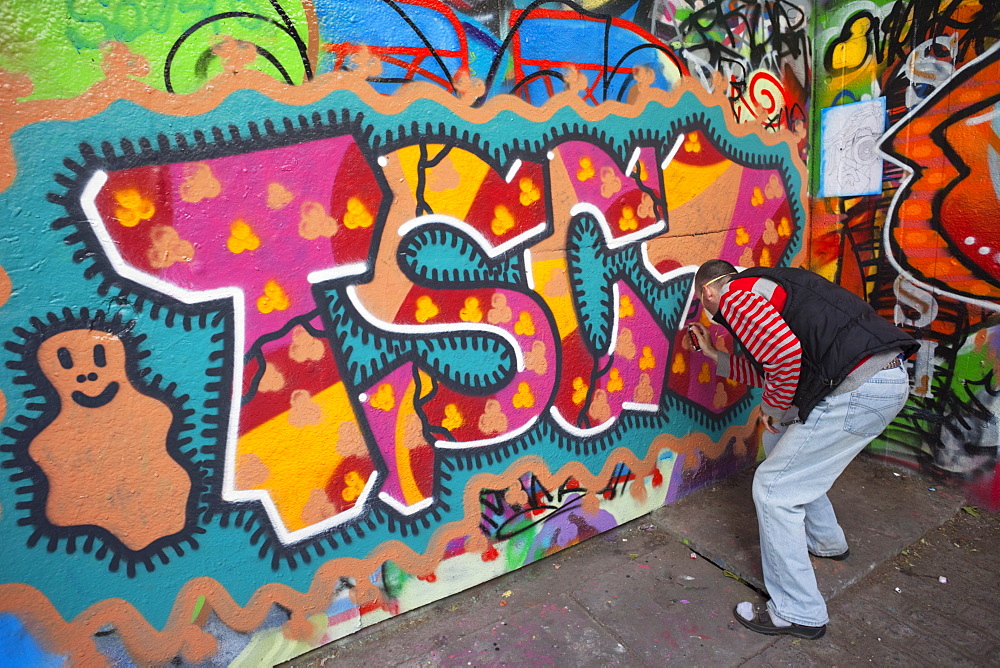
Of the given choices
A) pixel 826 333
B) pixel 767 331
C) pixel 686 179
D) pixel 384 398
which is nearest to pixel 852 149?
pixel 686 179

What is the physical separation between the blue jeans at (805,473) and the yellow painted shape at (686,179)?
1432 millimetres

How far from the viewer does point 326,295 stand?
228 centimetres

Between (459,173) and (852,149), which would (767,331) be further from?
(852,149)

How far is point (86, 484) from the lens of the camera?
76.6 inches

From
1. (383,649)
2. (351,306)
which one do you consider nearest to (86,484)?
(351,306)

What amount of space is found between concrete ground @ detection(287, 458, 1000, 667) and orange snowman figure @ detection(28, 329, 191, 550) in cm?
103

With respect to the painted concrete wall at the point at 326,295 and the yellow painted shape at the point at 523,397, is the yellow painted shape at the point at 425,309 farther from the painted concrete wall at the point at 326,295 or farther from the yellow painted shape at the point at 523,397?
the yellow painted shape at the point at 523,397

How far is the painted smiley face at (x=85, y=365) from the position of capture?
1.85 metres

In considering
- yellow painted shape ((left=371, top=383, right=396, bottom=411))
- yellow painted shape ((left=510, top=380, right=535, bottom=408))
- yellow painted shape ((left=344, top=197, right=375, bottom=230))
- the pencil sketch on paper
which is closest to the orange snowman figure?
yellow painted shape ((left=371, top=383, right=396, bottom=411))

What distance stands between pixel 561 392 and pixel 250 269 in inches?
66.0

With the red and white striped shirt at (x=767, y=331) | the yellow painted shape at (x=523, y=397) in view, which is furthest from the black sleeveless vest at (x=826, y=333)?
the yellow painted shape at (x=523, y=397)

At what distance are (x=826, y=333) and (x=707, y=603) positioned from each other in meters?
1.50

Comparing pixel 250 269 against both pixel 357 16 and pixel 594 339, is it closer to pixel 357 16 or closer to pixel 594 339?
pixel 357 16

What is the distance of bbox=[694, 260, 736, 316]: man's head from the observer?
2.65 m
